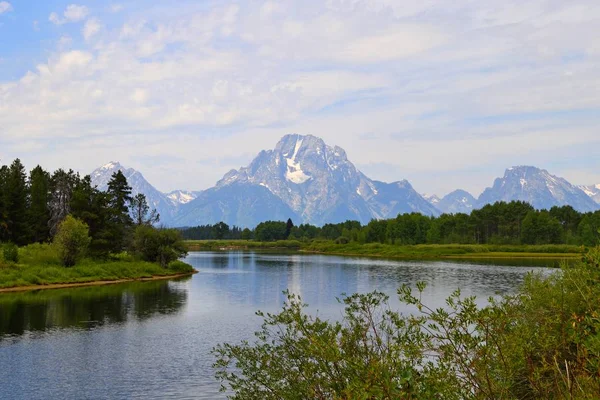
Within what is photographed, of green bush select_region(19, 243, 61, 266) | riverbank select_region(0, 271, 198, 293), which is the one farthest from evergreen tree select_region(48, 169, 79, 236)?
riverbank select_region(0, 271, 198, 293)

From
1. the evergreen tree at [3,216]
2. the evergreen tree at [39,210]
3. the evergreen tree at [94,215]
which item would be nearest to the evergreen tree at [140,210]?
the evergreen tree at [39,210]

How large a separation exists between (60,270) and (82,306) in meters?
25.4

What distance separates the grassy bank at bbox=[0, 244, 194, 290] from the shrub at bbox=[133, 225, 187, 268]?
2773 millimetres

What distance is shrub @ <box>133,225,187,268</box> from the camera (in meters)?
109

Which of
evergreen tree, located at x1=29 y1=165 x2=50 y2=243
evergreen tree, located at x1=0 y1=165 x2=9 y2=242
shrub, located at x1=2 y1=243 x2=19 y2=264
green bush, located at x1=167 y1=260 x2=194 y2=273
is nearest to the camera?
shrub, located at x1=2 y1=243 x2=19 y2=264

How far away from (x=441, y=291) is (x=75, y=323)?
4807cm

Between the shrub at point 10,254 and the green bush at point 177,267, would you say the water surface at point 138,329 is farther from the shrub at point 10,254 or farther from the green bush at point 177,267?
the green bush at point 177,267

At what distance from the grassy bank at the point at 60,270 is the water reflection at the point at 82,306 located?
15.5 feet

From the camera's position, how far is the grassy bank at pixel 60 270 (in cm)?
7712

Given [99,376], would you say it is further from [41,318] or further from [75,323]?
[41,318]

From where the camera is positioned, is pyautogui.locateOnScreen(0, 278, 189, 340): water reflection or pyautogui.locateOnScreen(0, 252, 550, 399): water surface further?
pyautogui.locateOnScreen(0, 278, 189, 340): water reflection

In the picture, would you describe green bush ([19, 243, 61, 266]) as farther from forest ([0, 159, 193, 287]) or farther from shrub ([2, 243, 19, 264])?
shrub ([2, 243, 19, 264])

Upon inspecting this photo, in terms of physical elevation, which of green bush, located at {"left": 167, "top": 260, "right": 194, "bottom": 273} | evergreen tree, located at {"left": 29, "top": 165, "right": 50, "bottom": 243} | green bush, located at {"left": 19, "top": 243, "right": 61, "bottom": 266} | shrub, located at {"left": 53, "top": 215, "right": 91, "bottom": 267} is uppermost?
evergreen tree, located at {"left": 29, "top": 165, "right": 50, "bottom": 243}

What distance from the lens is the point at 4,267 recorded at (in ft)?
258
